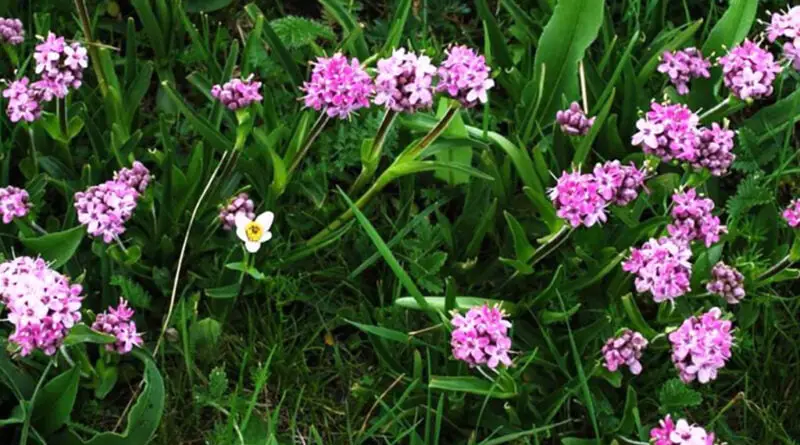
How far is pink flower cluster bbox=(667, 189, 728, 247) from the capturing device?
2213 millimetres

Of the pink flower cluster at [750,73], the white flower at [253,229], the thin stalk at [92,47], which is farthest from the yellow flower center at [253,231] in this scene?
the pink flower cluster at [750,73]

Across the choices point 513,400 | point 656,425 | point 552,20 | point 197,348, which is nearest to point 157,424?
point 197,348

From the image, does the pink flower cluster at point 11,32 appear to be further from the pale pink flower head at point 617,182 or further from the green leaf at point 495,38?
the pale pink flower head at point 617,182

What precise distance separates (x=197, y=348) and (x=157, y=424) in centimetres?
27

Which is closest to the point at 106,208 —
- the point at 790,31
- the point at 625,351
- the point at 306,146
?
the point at 306,146

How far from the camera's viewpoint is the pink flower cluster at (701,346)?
2.13 meters

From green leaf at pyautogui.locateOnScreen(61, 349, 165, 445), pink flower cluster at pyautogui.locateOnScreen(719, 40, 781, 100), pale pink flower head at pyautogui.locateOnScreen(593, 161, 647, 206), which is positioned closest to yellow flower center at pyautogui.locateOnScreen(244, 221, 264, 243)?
green leaf at pyautogui.locateOnScreen(61, 349, 165, 445)

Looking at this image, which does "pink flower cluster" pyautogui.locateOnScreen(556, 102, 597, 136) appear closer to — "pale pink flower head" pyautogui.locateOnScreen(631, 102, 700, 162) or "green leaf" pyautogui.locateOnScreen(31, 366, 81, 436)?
"pale pink flower head" pyautogui.locateOnScreen(631, 102, 700, 162)

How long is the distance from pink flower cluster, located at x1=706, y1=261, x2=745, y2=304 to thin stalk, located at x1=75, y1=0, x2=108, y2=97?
4.91 ft

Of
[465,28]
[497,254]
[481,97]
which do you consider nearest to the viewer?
[481,97]

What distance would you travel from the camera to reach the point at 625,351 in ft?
7.33

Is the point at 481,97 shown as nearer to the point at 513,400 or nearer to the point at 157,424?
the point at 513,400

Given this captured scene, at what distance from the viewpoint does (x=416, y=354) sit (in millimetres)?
2297

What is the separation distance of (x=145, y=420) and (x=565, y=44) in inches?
55.5
